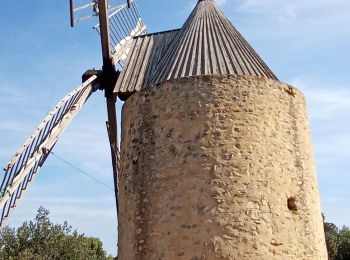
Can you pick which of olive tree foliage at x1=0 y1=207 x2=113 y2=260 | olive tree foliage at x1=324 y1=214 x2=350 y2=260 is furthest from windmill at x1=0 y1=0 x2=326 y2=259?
olive tree foliage at x1=324 y1=214 x2=350 y2=260

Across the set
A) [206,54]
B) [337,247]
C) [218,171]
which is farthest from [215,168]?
[337,247]

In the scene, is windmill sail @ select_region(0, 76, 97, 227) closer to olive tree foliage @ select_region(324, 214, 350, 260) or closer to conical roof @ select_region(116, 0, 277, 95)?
conical roof @ select_region(116, 0, 277, 95)

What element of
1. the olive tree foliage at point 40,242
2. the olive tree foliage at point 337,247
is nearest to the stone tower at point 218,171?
the olive tree foliage at point 40,242

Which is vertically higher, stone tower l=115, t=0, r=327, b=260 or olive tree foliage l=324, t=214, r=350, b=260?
olive tree foliage l=324, t=214, r=350, b=260

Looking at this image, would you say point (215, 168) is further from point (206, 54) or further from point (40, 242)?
point (40, 242)

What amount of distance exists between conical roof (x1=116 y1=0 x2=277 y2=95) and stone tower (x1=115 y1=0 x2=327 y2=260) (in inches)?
1.8

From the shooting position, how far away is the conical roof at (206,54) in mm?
6135

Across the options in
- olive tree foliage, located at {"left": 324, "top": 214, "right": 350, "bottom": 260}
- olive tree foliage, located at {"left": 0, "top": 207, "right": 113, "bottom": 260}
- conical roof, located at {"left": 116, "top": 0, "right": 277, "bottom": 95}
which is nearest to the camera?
conical roof, located at {"left": 116, "top": 0, "right": 277, "bottom": 95}

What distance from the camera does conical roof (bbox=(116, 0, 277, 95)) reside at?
613cm

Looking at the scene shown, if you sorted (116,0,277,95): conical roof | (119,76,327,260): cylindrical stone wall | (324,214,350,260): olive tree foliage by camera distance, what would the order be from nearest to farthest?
(119,76,327,260): cylindrical stone wall
(116,0,277,95): conical roof
(324,214,350,260): olive tree foliage

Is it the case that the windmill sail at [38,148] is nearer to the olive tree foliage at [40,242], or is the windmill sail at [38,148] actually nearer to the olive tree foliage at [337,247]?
the olive tree foliage at [40,242]

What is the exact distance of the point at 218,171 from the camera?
17.0ft

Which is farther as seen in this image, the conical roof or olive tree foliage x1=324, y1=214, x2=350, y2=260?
olive tree foliage x1=324, y1=214, x2=350, y2=260

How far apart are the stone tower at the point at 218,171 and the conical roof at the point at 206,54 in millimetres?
45
